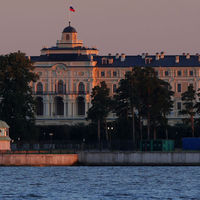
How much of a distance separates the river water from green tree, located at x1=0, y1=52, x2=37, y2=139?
27592 mm

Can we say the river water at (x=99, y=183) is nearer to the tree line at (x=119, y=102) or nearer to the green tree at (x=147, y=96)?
the tree line at (x=119, y=102)

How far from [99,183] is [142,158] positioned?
69.3 ft

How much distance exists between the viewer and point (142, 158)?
426ft

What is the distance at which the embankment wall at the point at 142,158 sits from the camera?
424ft

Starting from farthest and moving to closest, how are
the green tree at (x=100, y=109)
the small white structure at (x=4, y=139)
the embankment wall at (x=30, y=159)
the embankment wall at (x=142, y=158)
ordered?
the green tree at (x=100, y=109), the small white structure at (x=4, y=139), the embankment wall at (x=142, y=158), the embankment wall at (x=30, y=159)

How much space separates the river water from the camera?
97.5 metres

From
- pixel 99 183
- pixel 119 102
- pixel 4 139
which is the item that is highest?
pixel 119 102

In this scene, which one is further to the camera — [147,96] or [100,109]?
[100,109]

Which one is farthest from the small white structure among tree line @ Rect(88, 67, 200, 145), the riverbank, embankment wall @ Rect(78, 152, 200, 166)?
tree line @ Rect(88, 67, 200, 145)

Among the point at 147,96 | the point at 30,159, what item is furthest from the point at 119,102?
the point at 30,159

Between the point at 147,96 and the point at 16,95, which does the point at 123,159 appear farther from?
the point at 147,96

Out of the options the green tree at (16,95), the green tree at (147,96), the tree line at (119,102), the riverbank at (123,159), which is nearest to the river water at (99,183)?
the riverbank at (123,159)

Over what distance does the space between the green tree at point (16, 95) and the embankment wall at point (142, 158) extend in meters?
25.6

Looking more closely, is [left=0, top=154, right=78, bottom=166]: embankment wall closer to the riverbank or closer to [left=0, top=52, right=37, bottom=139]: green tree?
the riverbank
